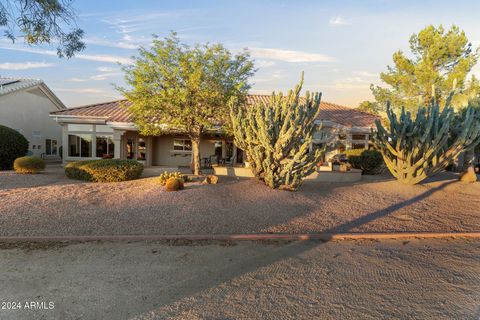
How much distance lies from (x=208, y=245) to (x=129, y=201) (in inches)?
145

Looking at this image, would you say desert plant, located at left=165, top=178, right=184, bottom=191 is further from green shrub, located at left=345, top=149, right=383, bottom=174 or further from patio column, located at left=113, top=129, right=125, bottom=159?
green shrub, located at left=345, top=149, right=383, bottom=174

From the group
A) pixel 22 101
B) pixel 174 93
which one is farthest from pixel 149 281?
pixel 22 101

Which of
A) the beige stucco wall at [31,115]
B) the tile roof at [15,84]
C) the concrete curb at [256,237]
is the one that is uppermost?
the tile roof at [15,84]

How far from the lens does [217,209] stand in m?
7.89

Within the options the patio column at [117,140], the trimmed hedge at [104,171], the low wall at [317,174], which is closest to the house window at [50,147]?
the patio column at [117,140]

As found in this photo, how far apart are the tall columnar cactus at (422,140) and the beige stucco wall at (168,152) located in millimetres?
11617

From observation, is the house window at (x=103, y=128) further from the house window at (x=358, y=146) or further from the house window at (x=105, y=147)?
the house window at (x=358, y=146)

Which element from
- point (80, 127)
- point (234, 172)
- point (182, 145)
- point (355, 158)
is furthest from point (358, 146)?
point (80, 127)

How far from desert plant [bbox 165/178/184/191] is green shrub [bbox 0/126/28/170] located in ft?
36.3

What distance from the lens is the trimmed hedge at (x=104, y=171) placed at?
443 inches

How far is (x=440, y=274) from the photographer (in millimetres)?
4605

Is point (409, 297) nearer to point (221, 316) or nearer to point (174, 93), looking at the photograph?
point (221, 316)

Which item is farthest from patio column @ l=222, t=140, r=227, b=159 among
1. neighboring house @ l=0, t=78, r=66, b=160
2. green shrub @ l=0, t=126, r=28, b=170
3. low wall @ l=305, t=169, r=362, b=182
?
neighboring house @ l=0, t=78, r=66, b=160

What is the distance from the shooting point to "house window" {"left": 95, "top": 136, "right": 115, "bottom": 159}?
19016 millimetres
